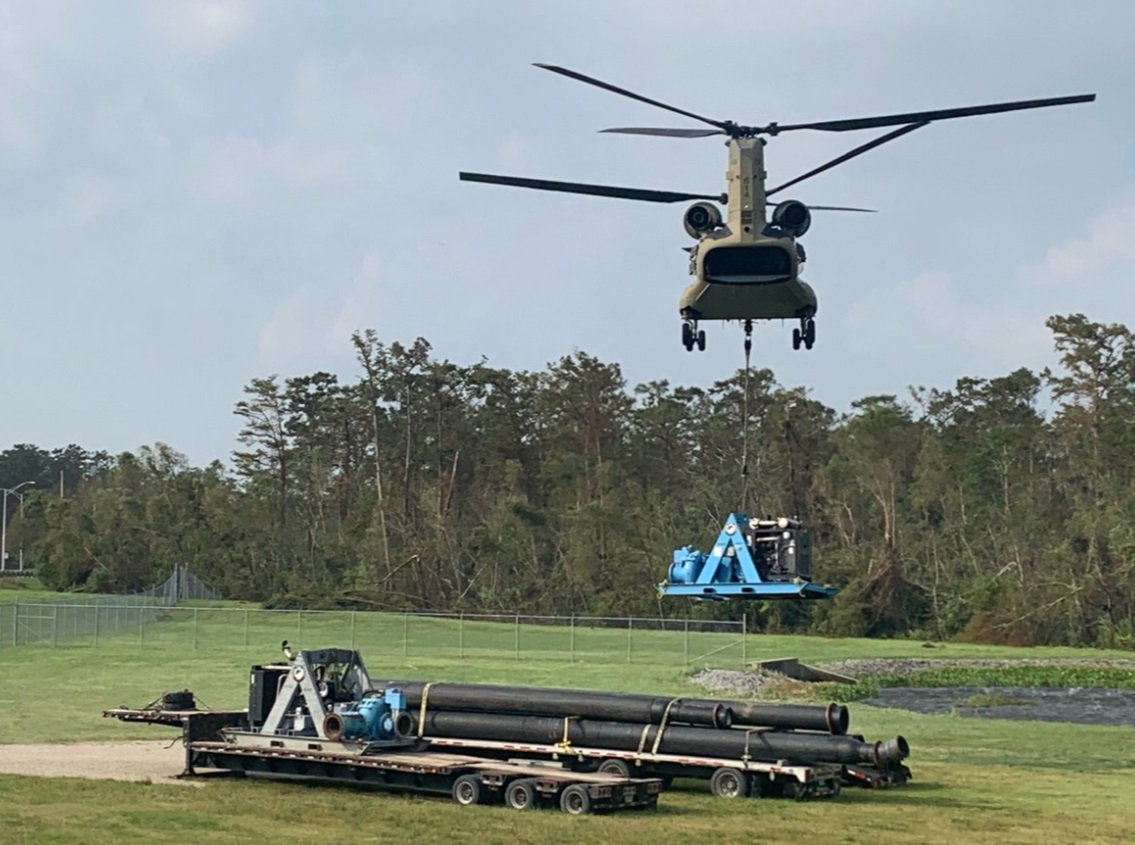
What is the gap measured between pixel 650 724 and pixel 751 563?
112 inches

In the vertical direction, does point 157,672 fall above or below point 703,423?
below

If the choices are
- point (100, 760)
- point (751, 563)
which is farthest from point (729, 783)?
point (100, 760)

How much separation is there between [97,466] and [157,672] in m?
138

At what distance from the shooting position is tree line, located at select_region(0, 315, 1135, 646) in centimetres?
7181

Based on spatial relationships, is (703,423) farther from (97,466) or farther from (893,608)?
(97,466)

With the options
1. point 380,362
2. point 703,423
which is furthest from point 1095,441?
point 380,362

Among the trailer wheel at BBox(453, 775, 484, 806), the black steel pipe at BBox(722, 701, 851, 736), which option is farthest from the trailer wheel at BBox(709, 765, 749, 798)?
the trailer wheel at BBox(453, 775, 484, 806)

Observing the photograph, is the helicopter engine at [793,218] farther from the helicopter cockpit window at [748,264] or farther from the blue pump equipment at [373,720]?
the blue pump equipment at [373,720]

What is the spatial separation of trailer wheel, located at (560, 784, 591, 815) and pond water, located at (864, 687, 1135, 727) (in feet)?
67.0

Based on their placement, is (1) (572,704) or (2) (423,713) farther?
(2) (423,713)

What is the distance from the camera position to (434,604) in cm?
8538

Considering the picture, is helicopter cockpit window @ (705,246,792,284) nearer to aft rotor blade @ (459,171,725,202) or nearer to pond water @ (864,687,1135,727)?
aft rotor blade @ (459,171,725,202)

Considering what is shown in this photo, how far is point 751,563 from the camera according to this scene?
23.2 m

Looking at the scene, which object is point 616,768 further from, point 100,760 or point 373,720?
point 100,760
